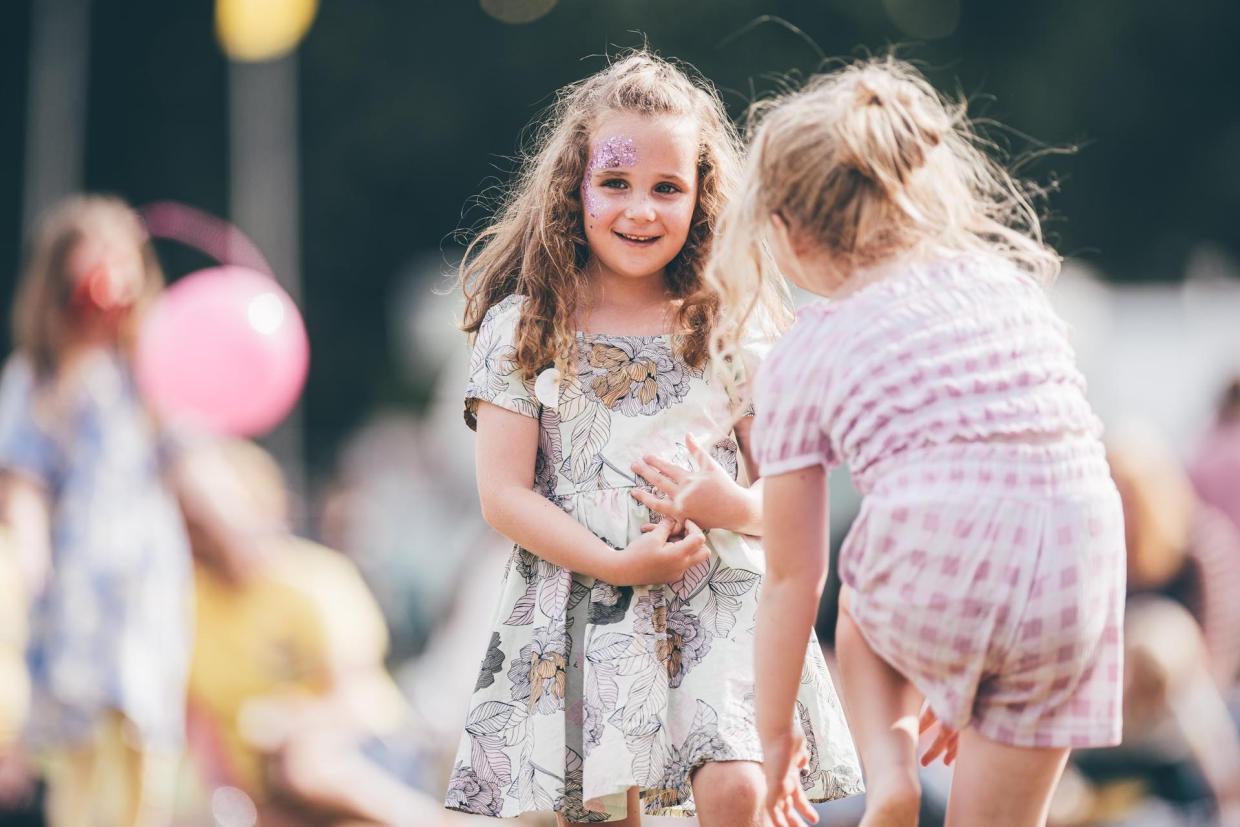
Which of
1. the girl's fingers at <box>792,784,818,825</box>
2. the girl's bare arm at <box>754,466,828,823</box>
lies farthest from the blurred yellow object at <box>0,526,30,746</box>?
the girl's bare arm at <box>754,466,828,823</box>

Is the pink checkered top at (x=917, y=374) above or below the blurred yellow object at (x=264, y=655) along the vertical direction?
above

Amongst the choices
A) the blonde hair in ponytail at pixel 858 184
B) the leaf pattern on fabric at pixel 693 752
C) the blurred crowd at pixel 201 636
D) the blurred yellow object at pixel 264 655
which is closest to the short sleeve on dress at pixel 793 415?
the blonde hair in ponytail at pixel 858 184

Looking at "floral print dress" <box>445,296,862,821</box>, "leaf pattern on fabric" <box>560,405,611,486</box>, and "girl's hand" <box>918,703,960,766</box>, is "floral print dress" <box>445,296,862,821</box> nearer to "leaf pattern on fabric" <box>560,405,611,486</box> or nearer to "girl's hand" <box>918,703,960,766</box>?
"leaf pattern on fabric" <box>560,405,611,486</box>

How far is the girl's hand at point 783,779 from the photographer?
2.79 metres

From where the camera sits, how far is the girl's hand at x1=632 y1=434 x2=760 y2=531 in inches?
123

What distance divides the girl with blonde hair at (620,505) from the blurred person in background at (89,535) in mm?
2358

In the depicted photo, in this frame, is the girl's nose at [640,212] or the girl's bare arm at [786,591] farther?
the girl's nose at [640,212]

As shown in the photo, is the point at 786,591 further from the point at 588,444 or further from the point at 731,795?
the point at 588,444

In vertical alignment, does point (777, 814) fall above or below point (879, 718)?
below

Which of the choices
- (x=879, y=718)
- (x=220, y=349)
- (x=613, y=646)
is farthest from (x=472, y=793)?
(x=220, y=349)

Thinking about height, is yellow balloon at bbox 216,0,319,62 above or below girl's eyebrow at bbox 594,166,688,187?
above

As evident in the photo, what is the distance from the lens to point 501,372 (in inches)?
129

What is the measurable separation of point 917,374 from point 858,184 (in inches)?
14.2

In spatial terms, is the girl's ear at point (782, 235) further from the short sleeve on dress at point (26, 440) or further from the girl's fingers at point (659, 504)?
the short sleeve on dress at point (26, 440)
